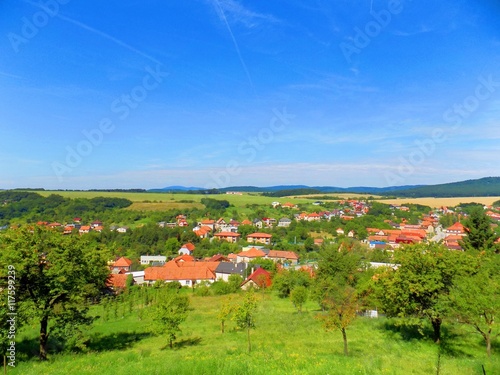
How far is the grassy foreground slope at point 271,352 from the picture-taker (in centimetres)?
1037

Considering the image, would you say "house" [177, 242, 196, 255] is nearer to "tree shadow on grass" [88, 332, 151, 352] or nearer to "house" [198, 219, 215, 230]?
Result: "house" [198, 219, 215, 230]

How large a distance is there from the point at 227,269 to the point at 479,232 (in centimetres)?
4000

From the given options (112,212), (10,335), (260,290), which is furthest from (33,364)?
(112,212)

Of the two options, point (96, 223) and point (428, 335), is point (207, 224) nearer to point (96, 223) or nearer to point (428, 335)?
point (96, 223)

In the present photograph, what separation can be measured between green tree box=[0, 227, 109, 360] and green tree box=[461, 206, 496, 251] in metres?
41.7

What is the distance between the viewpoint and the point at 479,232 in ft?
119

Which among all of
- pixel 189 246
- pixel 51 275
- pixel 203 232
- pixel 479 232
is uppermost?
pixel 51 275

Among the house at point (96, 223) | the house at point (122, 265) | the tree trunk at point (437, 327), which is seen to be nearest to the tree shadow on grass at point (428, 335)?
the tree trunk at point (437, 327)

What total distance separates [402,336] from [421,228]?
10123 cm

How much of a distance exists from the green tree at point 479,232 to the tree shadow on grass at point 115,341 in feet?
127

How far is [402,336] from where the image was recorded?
18.3 metres

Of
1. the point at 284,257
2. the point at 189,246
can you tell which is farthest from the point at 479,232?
the point at 189,246

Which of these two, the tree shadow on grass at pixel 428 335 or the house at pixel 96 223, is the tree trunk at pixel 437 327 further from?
the house at pixel 96 223

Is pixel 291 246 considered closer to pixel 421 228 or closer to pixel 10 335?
pixel 421 228
